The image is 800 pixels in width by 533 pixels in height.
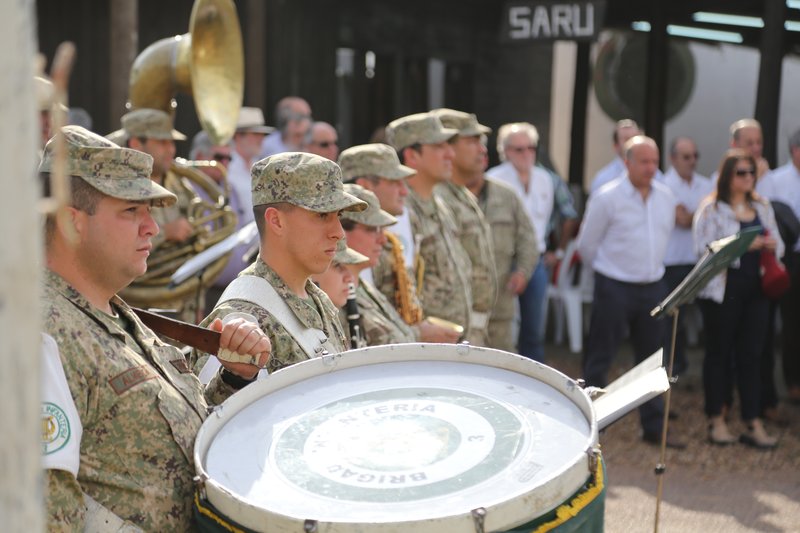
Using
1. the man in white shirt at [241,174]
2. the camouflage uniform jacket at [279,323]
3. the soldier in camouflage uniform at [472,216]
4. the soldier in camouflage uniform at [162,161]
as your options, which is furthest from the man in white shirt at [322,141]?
the camouflage uniform jacket at [279,323]

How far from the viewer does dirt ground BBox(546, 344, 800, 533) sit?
5539mm

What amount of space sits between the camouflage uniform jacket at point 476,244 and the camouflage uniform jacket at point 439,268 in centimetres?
47

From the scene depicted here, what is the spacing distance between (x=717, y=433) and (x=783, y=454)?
1.40 feet

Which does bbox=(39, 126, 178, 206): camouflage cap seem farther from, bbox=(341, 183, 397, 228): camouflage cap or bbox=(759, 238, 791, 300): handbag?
bbox=(759, 238, 791, 300): handbag

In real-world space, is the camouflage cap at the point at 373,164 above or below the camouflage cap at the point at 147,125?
below

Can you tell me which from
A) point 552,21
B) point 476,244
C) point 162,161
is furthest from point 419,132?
point 552,21

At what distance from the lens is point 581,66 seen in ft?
41.3

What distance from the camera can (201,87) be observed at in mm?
6086

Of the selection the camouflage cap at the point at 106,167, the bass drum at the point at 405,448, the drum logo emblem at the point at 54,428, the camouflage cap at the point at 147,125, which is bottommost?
the bass drum at the point at 405,448

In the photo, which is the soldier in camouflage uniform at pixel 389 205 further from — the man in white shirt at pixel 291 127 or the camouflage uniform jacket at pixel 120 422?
the man in white shirt at pixel 291 127

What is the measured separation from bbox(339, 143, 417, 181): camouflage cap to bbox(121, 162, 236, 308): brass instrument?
0.97m

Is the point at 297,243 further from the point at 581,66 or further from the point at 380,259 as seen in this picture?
the point at 581,66

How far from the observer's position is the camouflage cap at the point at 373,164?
4.96m

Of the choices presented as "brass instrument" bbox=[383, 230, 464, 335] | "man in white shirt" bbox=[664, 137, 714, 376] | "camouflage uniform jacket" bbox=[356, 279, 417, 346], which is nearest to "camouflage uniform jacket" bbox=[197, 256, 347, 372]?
"camouflage uniform jacket" bbox=[356, 279, 417, 346]
